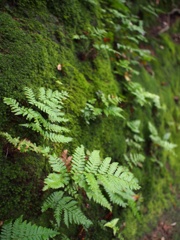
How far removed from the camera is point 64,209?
2.21m

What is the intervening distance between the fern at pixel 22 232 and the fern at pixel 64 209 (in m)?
0.24

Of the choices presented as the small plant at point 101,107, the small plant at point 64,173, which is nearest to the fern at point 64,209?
the small plant at point 64,173

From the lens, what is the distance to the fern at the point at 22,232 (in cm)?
185

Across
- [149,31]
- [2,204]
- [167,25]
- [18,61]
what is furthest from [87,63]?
[167,25]

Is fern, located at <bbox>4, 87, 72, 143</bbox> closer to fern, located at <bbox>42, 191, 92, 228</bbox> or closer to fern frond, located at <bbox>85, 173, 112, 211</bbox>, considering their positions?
fern frond, located at <bbox>85, 173, 112, 211</bbox>

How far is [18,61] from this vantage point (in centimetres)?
264

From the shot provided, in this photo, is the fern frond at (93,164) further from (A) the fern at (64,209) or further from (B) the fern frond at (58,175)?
(A) the fern at (64,209)

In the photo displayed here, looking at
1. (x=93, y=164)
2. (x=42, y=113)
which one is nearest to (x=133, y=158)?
(x=93, y=164)

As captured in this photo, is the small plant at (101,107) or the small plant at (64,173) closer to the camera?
the small plant at (64,173)

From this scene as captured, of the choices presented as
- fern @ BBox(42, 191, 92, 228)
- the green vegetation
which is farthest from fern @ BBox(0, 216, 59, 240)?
fern @ BBox(42, 191, 92, 228)

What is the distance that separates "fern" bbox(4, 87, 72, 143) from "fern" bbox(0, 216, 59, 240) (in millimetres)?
840

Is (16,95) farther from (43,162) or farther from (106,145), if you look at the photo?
(106,145)

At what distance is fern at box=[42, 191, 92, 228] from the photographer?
2150mm

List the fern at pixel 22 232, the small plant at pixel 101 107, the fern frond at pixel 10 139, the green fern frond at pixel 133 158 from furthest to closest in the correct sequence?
the green fern frond at pixel 133 158 < the small plant at pixel 101 107 < the fern frond at pixel 10 139 < the fern at pixel 22 232
